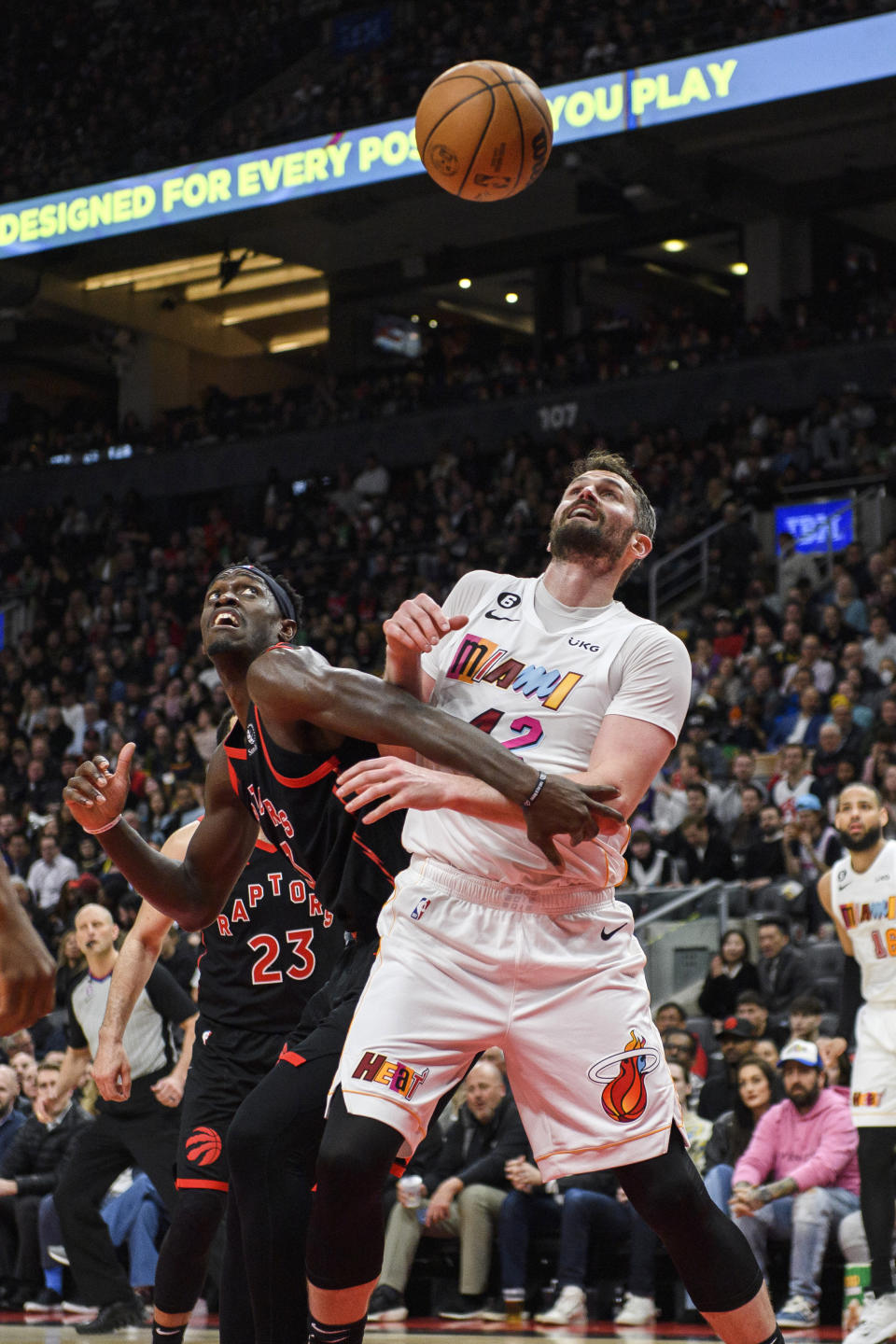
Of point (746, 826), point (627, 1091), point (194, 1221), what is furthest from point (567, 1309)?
point (627, 1091)

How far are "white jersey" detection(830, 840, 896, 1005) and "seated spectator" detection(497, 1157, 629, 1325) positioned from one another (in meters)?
1.73

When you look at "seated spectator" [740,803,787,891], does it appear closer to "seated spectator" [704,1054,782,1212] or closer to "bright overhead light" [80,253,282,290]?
"seated spectator" [704,1054,782,1212]

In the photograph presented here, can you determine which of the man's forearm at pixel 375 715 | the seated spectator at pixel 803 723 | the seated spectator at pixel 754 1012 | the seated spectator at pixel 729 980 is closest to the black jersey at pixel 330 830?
the man's forearm at pixel 375 715

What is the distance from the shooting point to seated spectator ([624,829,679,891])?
1225cm

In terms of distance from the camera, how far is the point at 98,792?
4.54m

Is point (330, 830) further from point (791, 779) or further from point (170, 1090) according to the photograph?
point (791, 779)

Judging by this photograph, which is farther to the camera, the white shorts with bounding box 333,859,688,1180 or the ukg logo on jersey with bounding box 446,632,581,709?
the ukg logo on jersey with bounding box 446,632,581,709

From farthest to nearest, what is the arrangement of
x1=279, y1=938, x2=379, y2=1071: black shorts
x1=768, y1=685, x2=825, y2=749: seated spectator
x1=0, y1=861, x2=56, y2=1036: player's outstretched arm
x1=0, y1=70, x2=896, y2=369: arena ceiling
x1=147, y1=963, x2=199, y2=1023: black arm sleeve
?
x1=0, y1=70, x2=896, y2=369: arena ceiling < x1=768, y1=685, x2=825, y2=749: seated spectator < x1=147, y1=963, x2=199, y2=1023: black arm sleeve < x1=279, y1=938, x2=379, y2=1071: black shorts < x1=0, y1=861, x2=56, y2=1036: player's outstretched arm

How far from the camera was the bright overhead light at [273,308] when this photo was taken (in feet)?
102

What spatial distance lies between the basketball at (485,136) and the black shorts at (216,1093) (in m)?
4.55

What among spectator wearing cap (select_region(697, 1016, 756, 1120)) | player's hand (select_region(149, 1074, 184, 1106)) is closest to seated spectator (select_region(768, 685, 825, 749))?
spectator wearing cap (select_region(697, 1016, 756, 1120))

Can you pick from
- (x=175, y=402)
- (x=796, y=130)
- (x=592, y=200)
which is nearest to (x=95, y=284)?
(x=175, y=402)

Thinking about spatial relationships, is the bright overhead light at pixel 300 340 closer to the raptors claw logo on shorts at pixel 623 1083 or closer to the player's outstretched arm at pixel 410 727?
the player's outstretched arm at pixel 410 727

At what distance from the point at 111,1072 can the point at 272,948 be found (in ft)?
1.99
